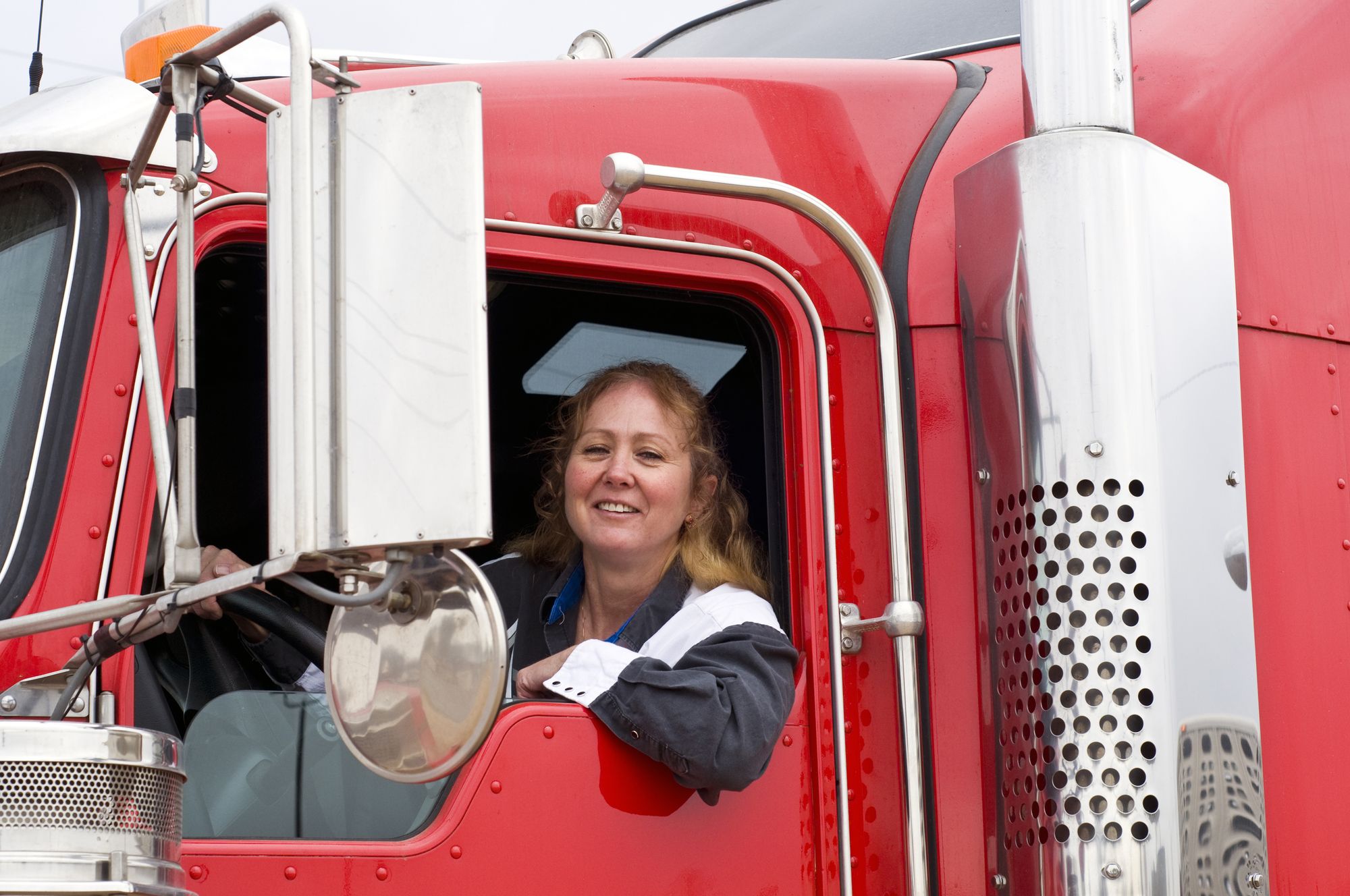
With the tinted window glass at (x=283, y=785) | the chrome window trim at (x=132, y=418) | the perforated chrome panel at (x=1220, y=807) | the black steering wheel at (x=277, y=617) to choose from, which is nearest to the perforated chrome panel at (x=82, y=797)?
the chrome window trim at (x=132, y=418)

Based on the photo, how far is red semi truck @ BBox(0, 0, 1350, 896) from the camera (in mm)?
1675

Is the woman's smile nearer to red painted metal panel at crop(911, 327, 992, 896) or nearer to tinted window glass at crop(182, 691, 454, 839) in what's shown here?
red painted metal panel at crop(911, 327, 992, 896)

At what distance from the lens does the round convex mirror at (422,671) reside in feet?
5.39

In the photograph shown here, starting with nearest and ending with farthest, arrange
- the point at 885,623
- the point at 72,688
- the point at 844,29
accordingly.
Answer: the point at 72,688, the point at 885,623, the point at 844,29

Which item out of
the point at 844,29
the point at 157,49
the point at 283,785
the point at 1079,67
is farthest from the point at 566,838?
the point at 844,29

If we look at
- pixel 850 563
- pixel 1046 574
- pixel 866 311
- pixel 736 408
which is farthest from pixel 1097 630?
pixel 736 408

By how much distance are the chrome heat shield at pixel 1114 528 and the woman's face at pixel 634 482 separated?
585 mm

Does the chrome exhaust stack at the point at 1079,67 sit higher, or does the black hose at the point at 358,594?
the chrome exhaust stack at the point at 1079,67

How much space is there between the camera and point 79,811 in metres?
1.58

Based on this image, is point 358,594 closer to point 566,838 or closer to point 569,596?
point 566,838

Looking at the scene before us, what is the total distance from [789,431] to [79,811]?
1.14 m

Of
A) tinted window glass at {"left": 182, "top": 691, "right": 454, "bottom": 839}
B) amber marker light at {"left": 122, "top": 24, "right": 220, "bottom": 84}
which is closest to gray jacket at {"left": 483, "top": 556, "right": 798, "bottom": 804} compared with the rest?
tinted window glass at {"left": 182, "top": 691, "right": 454, "bottom": 839}

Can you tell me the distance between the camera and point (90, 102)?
2195 millimetres

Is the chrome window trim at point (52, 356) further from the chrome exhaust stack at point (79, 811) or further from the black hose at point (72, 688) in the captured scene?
the chrome exhaust stack at point (79, 811)
